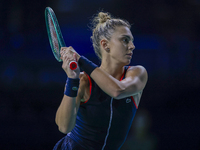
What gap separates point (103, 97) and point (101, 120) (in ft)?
0.54

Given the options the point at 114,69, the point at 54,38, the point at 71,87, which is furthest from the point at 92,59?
the point at 71,87

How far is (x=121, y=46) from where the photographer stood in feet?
5.51

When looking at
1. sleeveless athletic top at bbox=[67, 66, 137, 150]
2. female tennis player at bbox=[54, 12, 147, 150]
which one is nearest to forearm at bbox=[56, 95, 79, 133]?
female tennis player at bbox=[54, 12, 147, 150]

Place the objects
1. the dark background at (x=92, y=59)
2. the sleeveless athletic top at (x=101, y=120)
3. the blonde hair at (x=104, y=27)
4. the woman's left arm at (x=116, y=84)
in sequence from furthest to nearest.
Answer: the dark background at (x=92, y=59)
the blonde hair at (x=104, y=27)
the sleeveless athletic top at (x=101, y=120)
the woman's left arm at (x=116, y=84)

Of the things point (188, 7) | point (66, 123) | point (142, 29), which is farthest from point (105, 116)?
point (188, 7)

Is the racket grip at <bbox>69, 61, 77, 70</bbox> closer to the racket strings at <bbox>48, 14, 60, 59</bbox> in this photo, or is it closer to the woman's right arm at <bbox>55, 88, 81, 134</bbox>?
the woman's right arm at <bbox>55, 88, 81, 134</bbox>

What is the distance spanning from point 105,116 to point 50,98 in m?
2.25

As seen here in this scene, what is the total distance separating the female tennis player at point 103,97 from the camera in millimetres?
1477

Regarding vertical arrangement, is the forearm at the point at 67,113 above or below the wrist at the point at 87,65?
below

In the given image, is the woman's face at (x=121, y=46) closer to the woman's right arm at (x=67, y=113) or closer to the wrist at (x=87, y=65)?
the wrist at (x=87, y=65)

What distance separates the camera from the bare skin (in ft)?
4.74

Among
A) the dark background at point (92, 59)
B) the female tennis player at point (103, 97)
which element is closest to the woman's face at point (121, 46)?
the female tennis player at point (103, 97)

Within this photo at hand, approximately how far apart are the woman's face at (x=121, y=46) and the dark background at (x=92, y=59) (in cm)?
194

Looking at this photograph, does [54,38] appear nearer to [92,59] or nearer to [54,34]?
[54,34]
